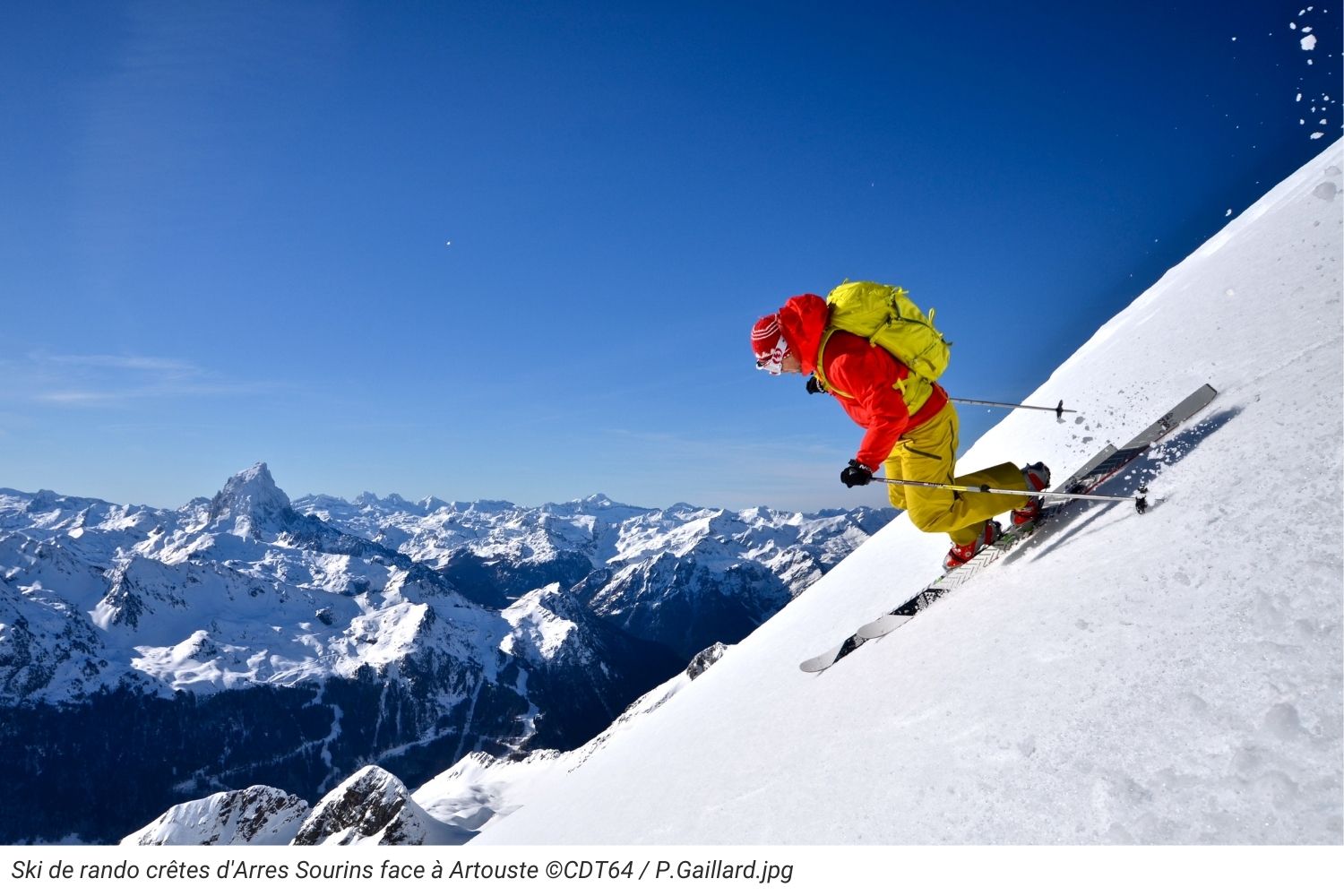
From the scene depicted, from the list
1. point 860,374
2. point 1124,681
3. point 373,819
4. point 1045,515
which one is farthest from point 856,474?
point 373,819

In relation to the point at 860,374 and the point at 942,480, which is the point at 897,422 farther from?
the point at 942,480

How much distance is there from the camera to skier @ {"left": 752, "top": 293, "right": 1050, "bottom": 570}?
6.08 meters

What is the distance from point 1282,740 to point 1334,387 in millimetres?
3261

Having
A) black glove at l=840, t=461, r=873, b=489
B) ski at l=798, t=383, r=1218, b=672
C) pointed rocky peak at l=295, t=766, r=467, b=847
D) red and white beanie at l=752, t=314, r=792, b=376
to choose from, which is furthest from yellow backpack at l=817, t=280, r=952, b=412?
pointed rocky peak at l=295, t=766, r=467, b=847

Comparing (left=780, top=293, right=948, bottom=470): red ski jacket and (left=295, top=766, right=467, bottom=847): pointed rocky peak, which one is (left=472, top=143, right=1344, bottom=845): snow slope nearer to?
(left=780, top=293, right=948, bottom=470): red ski jacket

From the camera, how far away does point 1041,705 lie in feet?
10.8

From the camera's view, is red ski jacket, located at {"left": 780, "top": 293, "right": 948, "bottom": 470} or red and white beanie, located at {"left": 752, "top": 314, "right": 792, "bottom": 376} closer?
red ski jacket, located at {"left": 780, "top": 293, "right": 948, "bottom": 470}

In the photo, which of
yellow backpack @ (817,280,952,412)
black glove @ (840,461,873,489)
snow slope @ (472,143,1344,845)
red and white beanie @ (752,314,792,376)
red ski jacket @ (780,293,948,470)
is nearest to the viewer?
snow slope @ (472,143,1344,845)

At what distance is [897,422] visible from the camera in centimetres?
607

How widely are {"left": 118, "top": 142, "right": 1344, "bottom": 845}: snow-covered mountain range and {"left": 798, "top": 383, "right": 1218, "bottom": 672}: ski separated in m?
0.24

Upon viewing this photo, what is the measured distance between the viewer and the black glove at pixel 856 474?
19.1 feet

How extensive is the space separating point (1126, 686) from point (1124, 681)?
0.04m
